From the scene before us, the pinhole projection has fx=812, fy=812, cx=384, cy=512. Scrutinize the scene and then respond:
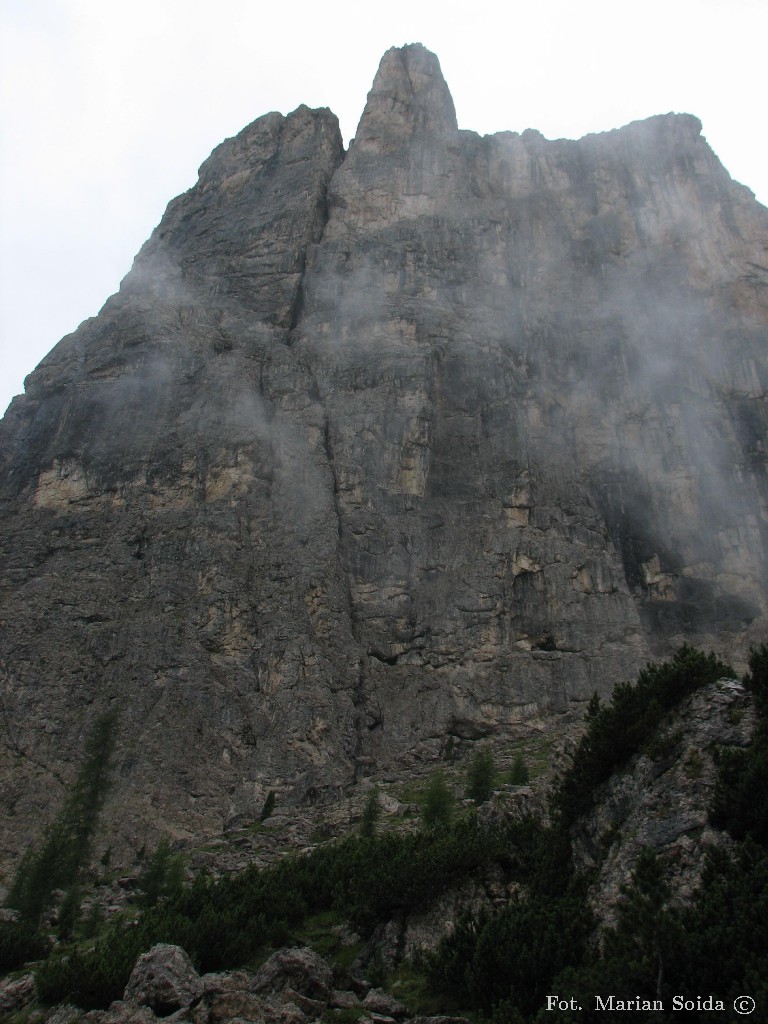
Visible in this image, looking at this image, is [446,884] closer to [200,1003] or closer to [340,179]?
[200,1003]

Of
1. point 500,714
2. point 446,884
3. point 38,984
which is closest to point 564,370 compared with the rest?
point 500,714

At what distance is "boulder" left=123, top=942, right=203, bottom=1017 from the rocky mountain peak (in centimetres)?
10168

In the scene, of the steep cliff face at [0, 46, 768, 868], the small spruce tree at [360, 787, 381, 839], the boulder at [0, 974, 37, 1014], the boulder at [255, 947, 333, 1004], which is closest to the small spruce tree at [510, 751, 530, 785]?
the small spruce tree at [360, 787, 381, 839]

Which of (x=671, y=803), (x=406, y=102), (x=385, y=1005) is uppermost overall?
A: (x=406, y=102)

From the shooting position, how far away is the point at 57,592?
224 feet

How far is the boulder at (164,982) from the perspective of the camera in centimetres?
1966

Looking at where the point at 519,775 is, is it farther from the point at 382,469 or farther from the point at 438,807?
the point at 382,469

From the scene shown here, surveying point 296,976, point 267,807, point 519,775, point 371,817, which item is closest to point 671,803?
point 296,976

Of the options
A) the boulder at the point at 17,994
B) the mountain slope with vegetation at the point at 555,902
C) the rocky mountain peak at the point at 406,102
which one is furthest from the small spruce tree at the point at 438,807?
the rocky mountain peak at the point at 406,102

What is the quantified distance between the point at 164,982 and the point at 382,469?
58315 mm

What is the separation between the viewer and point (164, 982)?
2006 cm

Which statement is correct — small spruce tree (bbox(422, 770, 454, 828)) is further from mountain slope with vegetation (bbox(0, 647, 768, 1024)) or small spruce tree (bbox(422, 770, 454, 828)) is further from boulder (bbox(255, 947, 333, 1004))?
boulder (bbox(255, 947, 333, 1004))

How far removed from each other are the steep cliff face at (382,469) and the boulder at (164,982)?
35006 millimetres

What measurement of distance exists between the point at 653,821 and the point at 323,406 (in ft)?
210
